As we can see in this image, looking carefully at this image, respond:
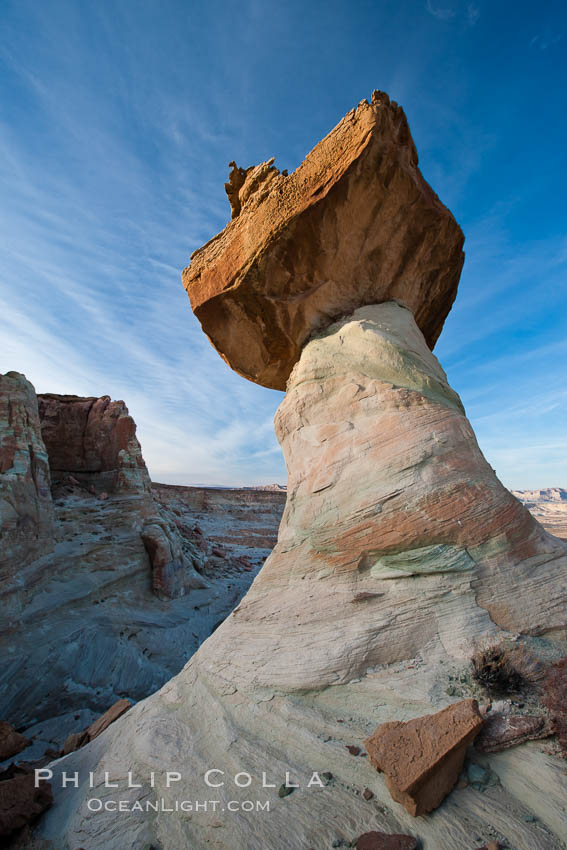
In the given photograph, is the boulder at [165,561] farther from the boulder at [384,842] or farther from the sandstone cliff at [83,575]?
the boulder at [384,842]

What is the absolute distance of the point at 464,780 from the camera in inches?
68.4

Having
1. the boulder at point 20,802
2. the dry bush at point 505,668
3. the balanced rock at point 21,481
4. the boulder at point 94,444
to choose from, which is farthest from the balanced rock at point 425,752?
the boulder at point 94,444

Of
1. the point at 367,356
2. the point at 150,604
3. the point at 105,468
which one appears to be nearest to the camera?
the point at 367,356

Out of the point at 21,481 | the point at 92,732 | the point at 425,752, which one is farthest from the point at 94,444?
the point at 425,752

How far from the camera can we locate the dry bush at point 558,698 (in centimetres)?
179

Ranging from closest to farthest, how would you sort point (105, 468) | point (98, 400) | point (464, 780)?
Answer: point (464, 780), point (105, 468), point (98, 400)

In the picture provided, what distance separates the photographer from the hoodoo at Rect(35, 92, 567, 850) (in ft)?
5.96

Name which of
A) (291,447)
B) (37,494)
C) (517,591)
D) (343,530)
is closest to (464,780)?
(517,591)

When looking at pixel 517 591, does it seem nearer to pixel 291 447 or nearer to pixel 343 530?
pixel 343 530

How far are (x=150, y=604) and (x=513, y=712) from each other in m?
9.14

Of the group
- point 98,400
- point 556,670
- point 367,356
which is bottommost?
point 556,670

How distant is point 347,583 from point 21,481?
735cm

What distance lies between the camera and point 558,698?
1868mm

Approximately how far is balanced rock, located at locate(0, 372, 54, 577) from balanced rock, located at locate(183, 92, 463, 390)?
5316mm
